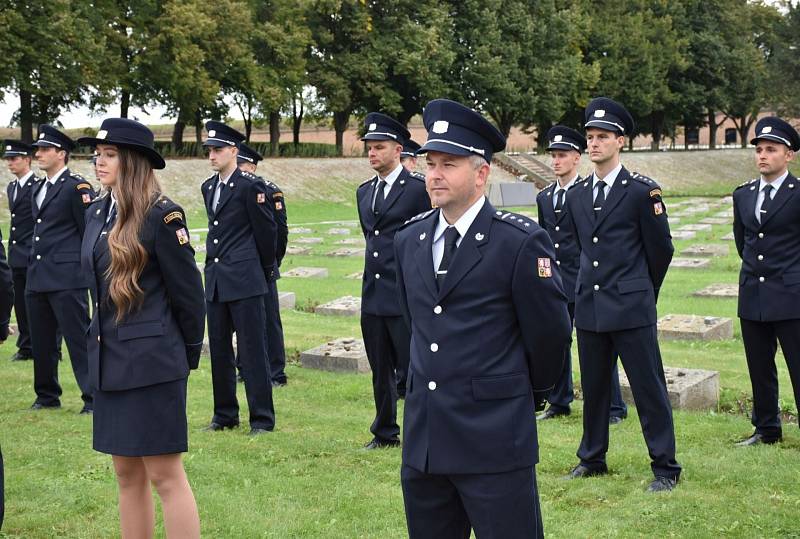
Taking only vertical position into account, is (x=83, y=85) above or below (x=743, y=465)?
Result: above

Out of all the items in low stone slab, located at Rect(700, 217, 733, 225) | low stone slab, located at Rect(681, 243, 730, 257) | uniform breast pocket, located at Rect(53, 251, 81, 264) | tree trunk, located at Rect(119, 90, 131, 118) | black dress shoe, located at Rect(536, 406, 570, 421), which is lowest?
black dress shoe, located at Rect(536, 406, 570, 421)

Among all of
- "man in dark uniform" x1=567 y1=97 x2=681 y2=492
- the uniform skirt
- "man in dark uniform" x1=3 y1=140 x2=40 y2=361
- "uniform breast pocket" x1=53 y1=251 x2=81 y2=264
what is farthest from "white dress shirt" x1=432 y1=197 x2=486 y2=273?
"man in dark uniform" x1=3 y1=140 x2=40 y2=361

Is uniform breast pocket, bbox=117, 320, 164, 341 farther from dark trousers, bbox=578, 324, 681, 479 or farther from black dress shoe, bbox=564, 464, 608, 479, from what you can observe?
black dress shoe, bbox=564, 464, 608, 479

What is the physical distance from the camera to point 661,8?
69438 mm

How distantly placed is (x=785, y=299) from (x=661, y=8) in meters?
66.4

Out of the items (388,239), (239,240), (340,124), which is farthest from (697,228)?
(340,124)

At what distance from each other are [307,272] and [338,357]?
8.29 metres

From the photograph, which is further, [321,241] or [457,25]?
[457,25]

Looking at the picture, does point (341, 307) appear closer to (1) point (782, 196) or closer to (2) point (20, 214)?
(2) point (20, 214)

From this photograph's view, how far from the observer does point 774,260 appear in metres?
7.64

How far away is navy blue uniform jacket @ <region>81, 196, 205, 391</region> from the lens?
4.86 meters

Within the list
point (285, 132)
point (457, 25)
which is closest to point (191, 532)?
point (457, 25)

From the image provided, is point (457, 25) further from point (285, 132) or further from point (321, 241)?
point (321, 241)

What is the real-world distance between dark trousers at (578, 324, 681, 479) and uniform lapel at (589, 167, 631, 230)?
0.79 metres
